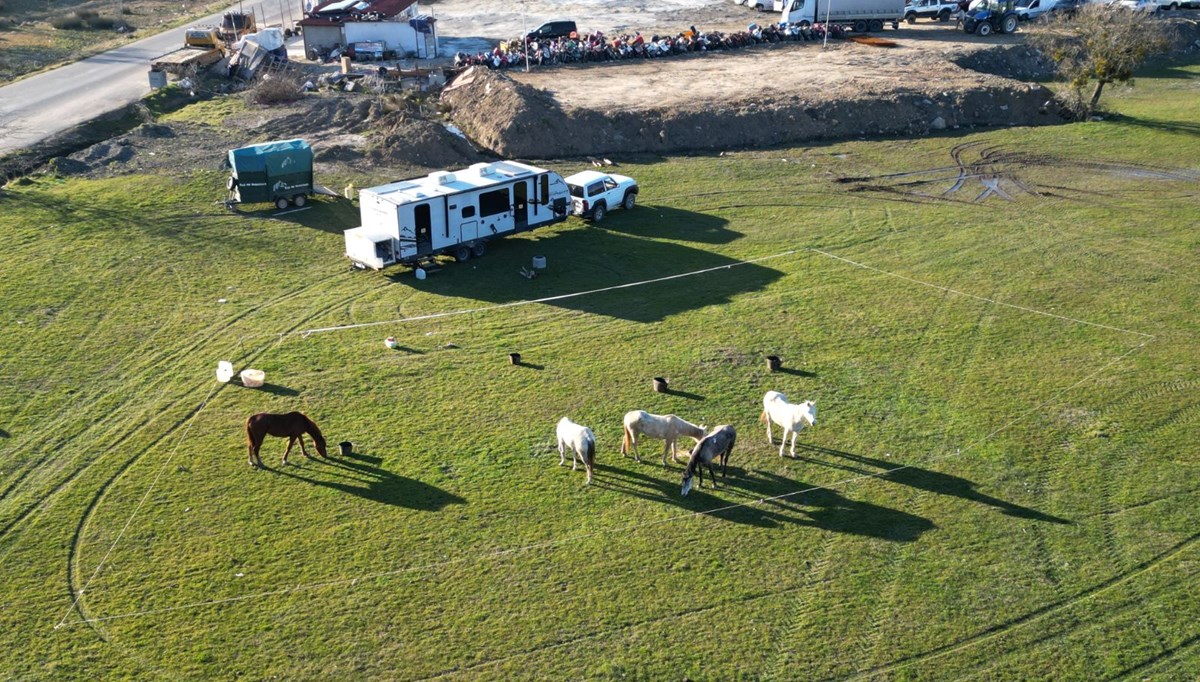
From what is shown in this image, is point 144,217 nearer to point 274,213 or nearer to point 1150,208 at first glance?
point 274,213

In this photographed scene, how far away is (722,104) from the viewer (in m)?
46.7

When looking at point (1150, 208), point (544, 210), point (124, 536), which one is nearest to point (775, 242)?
point (544, 210)

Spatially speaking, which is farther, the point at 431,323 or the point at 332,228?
the point at 332,228

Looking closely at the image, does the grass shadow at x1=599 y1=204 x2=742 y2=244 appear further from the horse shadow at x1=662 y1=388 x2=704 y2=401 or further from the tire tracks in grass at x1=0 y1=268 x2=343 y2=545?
the tire tracks in grass at x1=0 y1=268 x2=343 y2=545

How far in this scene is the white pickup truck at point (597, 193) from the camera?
3534 cm

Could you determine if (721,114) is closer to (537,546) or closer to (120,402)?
(120,402)

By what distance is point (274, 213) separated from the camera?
3600 cm

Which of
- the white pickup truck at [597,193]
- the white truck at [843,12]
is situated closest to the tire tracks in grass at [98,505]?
the white pickup truck at [597,193]

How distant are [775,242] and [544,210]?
814 cm

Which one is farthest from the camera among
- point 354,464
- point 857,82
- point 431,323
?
point 857,82

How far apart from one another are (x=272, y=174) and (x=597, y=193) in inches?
463

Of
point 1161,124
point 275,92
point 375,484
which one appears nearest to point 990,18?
point 1161,124

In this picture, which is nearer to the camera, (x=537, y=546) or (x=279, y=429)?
(x=537, y=546)

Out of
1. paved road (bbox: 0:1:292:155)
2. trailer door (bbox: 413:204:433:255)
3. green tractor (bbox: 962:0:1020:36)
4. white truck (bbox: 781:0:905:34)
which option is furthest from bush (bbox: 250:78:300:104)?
green tractor (bbox: 962:0:1020:36)
